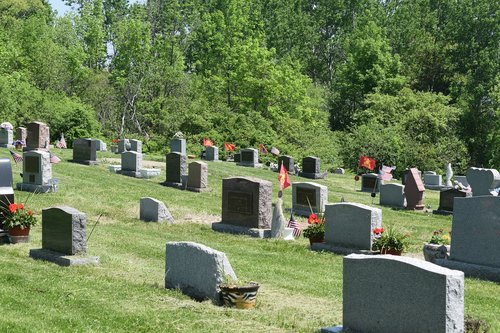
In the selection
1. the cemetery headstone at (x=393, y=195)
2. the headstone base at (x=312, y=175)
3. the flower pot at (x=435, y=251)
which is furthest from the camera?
the headstone base at (x=312, y=175)

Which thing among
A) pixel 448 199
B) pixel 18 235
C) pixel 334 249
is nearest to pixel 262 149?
pixel 448 199

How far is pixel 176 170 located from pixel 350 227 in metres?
14.0

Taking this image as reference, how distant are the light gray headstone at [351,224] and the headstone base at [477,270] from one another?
2533mm

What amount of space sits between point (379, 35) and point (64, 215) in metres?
66.7

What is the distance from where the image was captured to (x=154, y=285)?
13312 millimetres

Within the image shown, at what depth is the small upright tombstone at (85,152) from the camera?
3616 cm

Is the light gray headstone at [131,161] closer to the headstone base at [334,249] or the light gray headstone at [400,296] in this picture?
the headstone base at [334,249]

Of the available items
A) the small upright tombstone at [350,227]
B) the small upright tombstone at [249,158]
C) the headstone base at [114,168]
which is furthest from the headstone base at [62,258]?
the small upright tombstone at [249,158]

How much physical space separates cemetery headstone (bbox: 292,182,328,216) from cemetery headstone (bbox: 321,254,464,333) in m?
16.1

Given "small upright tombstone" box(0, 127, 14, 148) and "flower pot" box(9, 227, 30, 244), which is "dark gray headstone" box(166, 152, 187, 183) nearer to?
"small upright tombstone" box(0, 127, 14, 148)

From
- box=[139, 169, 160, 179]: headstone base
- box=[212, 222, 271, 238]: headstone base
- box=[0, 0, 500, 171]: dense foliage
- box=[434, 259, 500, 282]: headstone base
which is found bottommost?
box=[212, 222, 271, 238]: headstone base

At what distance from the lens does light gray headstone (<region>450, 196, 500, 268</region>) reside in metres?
15.5

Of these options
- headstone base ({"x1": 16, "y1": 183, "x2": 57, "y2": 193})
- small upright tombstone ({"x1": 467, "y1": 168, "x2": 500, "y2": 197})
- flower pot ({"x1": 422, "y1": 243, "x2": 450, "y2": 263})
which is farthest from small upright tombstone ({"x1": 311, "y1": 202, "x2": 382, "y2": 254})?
headstone base ({"x1": 16, "y1": 183, "x2": 57, "y2": 193})

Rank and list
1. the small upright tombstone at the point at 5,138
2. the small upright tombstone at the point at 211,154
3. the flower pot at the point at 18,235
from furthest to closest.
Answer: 1. the small upright tombstone at the point at 211,154
2. the small upright tombstone at the point at 5,138
3. the flower pot at the point at 18,235
